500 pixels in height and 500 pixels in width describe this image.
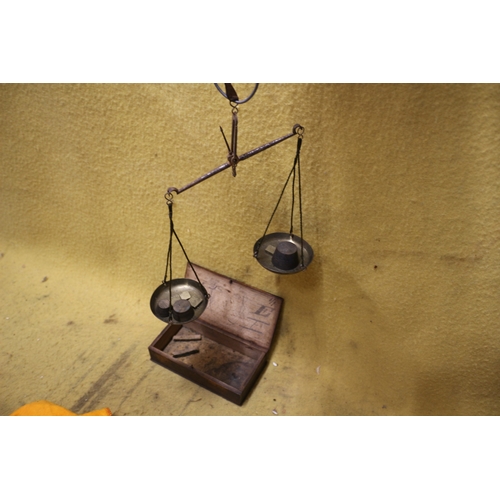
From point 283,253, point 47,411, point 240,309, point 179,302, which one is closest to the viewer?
point 283,253

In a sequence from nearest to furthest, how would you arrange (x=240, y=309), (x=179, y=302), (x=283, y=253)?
1. (x=283, y=253)
2. (x=179, y=302)
3. (x=240, y=309)

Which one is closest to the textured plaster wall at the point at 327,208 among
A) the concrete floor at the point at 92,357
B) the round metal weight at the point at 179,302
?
the concrete floor at the point at 92,357

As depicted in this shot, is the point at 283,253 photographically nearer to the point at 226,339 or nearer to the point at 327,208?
the point at 327,208

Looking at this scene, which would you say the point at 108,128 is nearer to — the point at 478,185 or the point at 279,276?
the point at 279,276

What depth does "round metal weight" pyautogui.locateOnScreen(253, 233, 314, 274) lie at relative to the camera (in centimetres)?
158

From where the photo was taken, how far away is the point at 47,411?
6.03 ft

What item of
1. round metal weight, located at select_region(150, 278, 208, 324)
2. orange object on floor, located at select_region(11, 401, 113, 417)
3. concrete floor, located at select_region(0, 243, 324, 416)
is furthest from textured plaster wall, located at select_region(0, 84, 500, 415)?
orange object on floor, located at select_region(11, 401, 113, 417)

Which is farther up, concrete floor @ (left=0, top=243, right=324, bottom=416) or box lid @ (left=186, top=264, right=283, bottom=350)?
box lid @ (left=186, top=264, right=283, bottom=350)

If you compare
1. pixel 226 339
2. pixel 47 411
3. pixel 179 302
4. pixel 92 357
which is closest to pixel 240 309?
pixel 226 339

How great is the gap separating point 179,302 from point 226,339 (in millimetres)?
430

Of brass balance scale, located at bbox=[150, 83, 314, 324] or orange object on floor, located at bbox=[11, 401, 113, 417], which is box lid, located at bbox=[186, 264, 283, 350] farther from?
orange object on floor, located at bbox=[11, 401, 113, 417]

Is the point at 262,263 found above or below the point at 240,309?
above

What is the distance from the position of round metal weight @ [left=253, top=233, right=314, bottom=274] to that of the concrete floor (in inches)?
23.5

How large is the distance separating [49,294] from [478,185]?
7.48 ft
